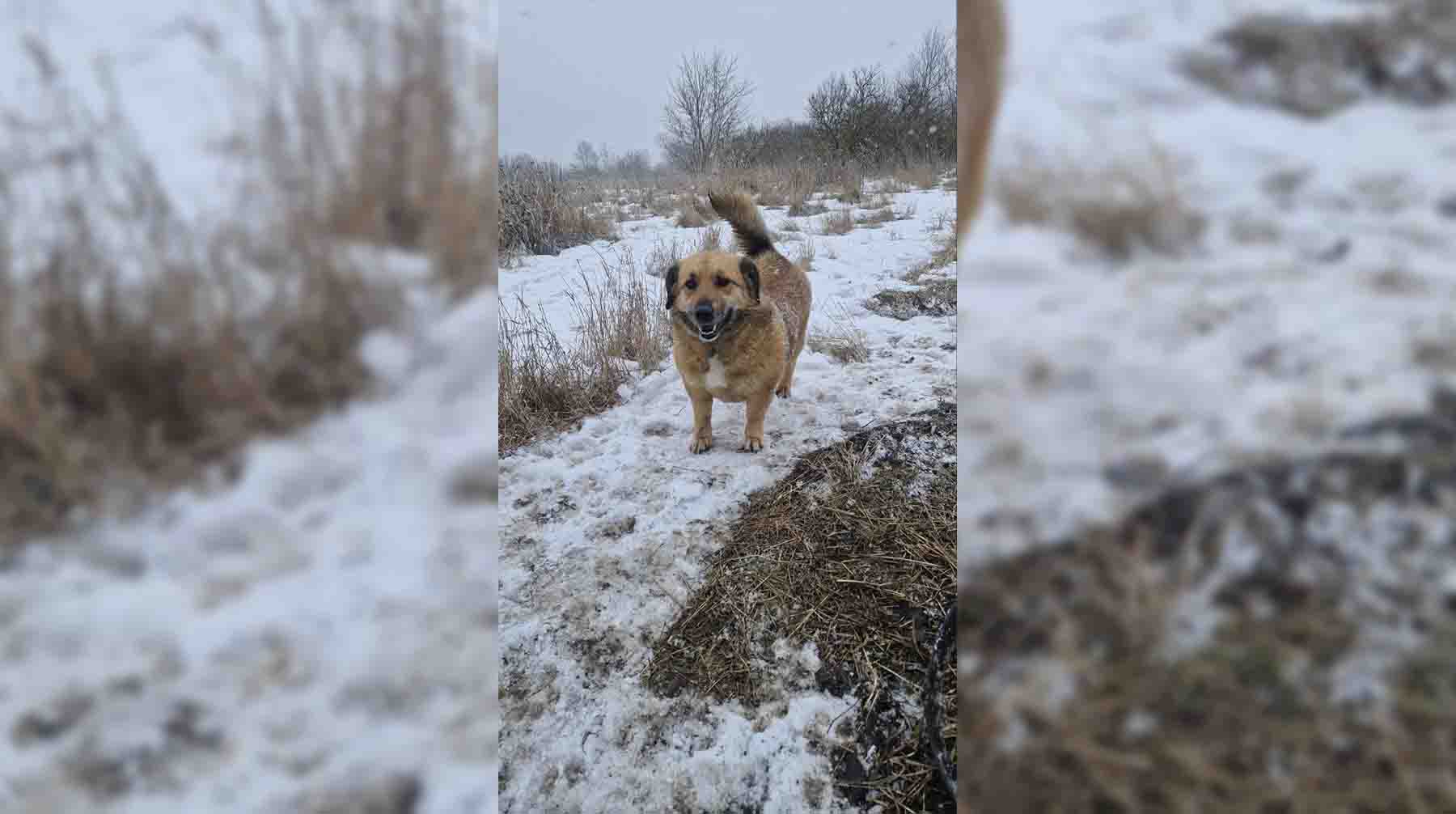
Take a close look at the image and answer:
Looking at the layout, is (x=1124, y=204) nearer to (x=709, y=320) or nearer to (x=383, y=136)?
(x=383, y=136)

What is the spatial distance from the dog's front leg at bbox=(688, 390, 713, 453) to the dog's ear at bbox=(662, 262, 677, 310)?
367 mm

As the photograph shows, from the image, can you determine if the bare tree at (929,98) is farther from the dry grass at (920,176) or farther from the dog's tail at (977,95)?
the dog's tail at (977,95)

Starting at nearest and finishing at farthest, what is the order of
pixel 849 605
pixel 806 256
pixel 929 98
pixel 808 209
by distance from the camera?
pixel 849 605
pixel 929 98
pixel 806 256
pixel 808 209

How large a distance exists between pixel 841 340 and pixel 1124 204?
8.26 ft

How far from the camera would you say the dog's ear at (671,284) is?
2209 millimetres

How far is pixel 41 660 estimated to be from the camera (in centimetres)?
53

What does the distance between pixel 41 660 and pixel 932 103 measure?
4.12m

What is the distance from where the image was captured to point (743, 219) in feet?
9.39

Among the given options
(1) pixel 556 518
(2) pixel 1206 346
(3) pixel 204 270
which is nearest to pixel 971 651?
(2) pixel 1206 346

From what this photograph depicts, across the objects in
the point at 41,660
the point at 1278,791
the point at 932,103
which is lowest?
the point at 1278,791

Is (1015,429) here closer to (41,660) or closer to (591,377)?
(41,660)

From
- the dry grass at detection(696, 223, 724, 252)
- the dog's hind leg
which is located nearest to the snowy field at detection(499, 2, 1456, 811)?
the dog's hind leg

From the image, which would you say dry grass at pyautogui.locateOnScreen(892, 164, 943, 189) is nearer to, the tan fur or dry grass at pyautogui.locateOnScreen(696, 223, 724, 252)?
dry grass at pyautogui.locateOnScreen(696, 223, 724, 252)

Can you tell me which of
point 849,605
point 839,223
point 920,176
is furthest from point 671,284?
point 920,176
